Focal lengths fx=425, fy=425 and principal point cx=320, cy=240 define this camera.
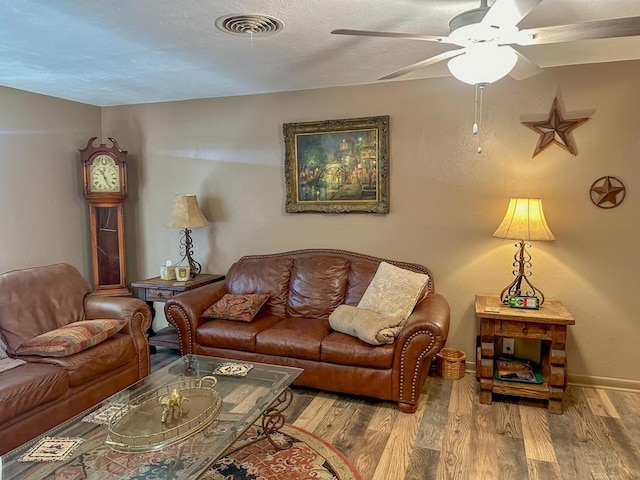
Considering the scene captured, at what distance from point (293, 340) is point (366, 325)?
546 mm

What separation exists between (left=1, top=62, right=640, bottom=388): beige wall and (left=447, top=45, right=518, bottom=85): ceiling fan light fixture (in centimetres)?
157

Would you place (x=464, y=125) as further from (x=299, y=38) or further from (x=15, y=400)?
(x=15, y=400)

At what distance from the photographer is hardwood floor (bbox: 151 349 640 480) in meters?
2.20

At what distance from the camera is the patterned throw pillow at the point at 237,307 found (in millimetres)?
3314

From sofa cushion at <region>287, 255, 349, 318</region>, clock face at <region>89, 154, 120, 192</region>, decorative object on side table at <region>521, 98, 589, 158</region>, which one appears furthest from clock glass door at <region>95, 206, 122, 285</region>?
decorative object on side table at <region>521, 98, 589, 158</region>

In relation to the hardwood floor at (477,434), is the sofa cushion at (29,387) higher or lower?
higher

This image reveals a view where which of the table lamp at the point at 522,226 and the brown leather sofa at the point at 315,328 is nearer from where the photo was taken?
the brown leather sofa at the point at 315,328

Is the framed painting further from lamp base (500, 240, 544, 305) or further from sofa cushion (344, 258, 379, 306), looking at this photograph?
lamp base (500, 240, 544, 305)

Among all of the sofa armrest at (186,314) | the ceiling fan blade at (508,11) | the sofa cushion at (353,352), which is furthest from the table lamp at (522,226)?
the sofa armrest at (186,314)

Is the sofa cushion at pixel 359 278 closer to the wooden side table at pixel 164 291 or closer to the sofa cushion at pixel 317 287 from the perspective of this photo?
the sofa cushion at pixel 317 287

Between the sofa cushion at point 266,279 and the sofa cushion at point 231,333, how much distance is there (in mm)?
268

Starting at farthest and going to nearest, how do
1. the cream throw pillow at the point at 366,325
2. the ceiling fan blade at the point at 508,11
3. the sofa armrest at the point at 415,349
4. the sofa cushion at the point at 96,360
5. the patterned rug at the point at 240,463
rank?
the cream throw pillow at the point at 366,325 < the sofa armrest at the point at 415,349 < the sofa cushion at the point at 96,360 < the patterned rug at the point at 240,463 < the ceiling fan blade at the point at 508,11

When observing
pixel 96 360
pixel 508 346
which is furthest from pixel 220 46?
pixel 508 346

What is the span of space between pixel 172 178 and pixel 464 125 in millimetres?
2764
